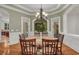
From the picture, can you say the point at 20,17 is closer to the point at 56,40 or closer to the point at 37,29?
the point at 37,29

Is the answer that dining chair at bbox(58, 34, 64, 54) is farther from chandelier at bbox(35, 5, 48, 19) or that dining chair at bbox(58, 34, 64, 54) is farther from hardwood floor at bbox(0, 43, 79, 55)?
chandelier at bbox(35, 5, 48, 19)

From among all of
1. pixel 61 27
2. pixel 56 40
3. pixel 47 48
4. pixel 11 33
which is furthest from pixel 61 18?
pixel 11 33

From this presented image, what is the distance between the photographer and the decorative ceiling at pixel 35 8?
2617 millimetres

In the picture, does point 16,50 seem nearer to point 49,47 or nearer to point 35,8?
point 49,47

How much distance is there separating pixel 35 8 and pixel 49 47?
0.83 meters

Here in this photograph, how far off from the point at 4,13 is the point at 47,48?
1089mm

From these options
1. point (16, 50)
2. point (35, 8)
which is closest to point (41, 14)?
point (35, 8)

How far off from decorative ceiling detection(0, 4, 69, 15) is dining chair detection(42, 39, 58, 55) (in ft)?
1.84

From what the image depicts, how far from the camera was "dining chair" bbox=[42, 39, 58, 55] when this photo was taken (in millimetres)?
2697

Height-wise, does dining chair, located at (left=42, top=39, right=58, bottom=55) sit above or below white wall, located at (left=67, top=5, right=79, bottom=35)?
below

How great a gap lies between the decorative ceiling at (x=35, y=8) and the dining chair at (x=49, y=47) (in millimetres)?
561

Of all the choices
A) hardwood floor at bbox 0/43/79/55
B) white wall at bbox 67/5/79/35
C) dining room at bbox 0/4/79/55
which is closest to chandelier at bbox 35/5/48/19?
dining room at bbox 0/4/79/55
